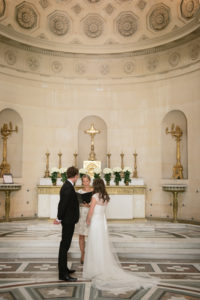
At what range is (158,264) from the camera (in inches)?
299

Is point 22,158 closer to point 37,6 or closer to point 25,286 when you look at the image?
point 37,6

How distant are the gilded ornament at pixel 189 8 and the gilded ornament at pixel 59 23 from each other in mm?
5077

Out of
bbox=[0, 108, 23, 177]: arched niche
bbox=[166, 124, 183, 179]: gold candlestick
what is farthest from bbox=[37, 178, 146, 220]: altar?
bbox=[0, 108, 23, 177]: arched niche

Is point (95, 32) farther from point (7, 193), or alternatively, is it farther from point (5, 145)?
point (7, 193)

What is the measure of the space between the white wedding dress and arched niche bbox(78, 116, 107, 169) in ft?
31.8

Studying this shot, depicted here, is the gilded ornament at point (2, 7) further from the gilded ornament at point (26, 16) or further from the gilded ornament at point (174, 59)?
the gilded ornament at point (174, 59)

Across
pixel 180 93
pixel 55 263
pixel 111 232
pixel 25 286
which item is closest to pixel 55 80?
pixel 180 93

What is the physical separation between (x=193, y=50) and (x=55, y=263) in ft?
34.2

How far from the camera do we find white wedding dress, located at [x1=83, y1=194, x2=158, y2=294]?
19.0 feet

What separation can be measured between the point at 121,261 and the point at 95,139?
355 inches

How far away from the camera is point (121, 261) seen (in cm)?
786

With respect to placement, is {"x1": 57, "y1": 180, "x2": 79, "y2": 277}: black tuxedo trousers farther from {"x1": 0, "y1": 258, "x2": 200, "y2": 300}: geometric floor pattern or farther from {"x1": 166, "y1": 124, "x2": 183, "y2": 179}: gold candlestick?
{"x1": 166, "y1": 124, "x2": 183, "y2": 179}: gold candlestick

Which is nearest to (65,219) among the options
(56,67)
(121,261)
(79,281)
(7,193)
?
(79,281)

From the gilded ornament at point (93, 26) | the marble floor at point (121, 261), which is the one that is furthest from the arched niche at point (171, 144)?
the gilded ornament at point (93, 26)
